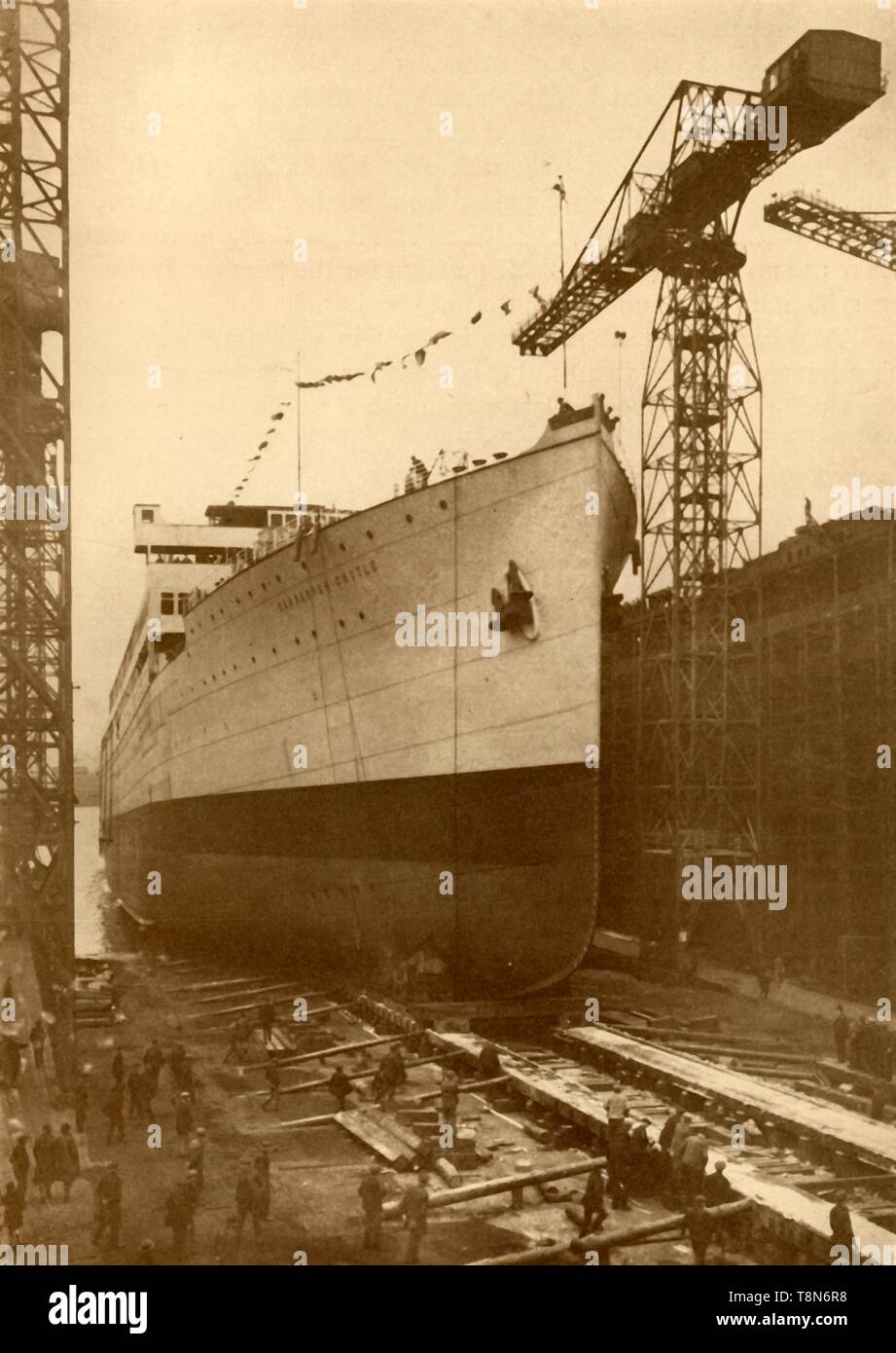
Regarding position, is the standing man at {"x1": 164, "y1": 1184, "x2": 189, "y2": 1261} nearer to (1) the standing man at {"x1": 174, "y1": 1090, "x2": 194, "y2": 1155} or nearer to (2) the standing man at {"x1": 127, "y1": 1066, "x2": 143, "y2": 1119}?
(1) the standing man at {"x1": 174, "y1": 1090, "x2": 194, "y2": 1155}

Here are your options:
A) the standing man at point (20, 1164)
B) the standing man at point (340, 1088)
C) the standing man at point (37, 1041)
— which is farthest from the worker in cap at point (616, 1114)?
the standing man at point (37, 1041)

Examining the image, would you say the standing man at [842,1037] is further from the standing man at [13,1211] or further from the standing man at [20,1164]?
the standing man at [13,1211]

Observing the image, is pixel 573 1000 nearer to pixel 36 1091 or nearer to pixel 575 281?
pixel 36 1091

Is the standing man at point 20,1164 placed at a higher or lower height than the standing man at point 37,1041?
lower

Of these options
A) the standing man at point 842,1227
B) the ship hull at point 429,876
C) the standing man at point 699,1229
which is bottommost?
the standing man at point 699,1229
